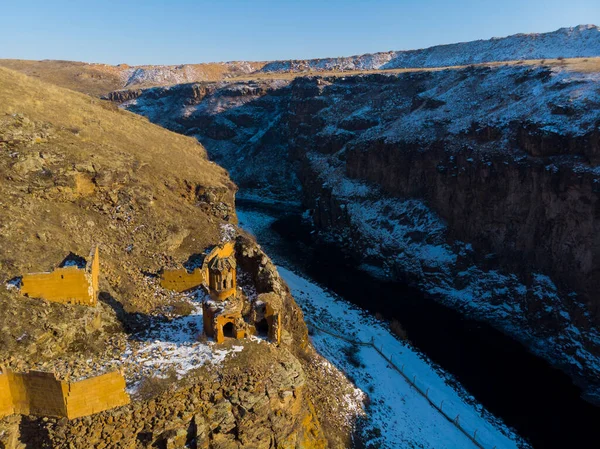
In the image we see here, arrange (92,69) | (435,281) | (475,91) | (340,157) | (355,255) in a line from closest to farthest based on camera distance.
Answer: (435,281) → (355,255) → (475,91) → (340,157) → (92,69)

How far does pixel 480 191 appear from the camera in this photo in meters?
36.9

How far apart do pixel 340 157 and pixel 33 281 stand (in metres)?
45.3

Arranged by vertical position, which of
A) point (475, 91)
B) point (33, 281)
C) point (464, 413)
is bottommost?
point (464, 413)

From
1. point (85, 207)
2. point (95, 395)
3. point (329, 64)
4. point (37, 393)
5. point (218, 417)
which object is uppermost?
point (329, 64)

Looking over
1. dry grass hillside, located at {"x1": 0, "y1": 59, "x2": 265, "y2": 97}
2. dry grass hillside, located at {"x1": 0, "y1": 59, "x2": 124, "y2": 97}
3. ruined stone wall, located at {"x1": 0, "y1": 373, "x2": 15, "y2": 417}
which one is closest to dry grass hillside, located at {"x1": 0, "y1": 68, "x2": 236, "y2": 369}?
ruined stone wall, located at {"x1": 0, "y1": 373, "x2": 15, "y2": 417}

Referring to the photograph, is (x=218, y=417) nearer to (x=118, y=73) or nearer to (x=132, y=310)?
(x=132, y=310)

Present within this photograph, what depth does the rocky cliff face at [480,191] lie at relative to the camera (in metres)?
28.7

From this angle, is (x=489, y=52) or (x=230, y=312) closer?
(x=230, y=312)

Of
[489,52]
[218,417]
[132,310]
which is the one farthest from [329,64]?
[218,417]

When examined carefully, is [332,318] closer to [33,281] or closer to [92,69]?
[33,281]

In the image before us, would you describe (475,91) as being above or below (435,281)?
above

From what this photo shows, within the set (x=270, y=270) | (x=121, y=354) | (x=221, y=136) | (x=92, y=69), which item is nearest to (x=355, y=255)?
(x=270, y=270)

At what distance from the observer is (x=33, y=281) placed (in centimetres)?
1518

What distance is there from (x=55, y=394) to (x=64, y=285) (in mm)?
4356
